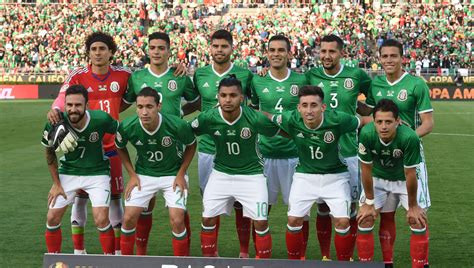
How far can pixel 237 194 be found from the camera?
28.9ft

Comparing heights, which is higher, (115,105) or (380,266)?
(115,105)

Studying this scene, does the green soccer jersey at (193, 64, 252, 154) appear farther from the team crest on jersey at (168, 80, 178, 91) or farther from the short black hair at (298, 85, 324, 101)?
the short black hair at (298, 85, 324, 101)

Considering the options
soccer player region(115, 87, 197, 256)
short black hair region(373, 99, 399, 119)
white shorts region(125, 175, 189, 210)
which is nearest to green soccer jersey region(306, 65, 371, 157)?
short black hair region(373, 99, 399, 119)

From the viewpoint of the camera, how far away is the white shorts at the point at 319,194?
28.4ft

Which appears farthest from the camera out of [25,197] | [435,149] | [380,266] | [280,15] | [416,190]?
[280,15]

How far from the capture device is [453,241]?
34.4ft

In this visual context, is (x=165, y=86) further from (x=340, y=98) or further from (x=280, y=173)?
(x=340, y=98)

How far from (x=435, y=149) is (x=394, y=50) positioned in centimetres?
1248

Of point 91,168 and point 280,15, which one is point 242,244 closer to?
point 91,168

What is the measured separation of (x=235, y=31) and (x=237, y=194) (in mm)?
38579

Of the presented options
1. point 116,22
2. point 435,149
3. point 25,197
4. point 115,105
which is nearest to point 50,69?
point 116,22

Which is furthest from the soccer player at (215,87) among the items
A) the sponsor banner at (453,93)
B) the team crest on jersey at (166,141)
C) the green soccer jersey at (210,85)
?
the sponsor banner at (453,93)

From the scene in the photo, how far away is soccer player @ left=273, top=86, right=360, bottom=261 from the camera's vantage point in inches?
341

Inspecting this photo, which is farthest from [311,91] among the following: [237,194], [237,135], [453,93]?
[453,93]
